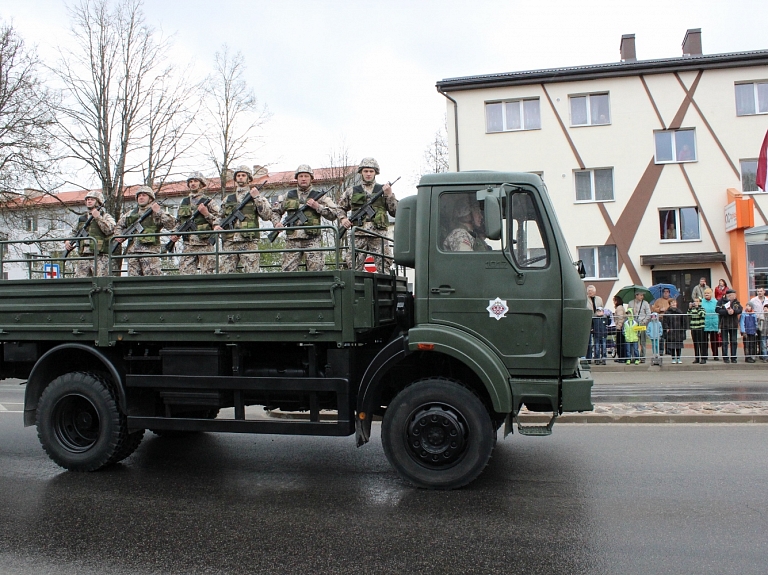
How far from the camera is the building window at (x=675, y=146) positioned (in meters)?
24.3

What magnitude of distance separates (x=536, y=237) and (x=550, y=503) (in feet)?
6.83

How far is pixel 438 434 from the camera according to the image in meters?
5.21

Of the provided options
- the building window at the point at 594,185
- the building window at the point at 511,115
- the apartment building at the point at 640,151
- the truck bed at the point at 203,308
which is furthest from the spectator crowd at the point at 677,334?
the building window at the point at 511,115

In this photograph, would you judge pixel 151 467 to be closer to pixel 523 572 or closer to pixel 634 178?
pixel 523 572

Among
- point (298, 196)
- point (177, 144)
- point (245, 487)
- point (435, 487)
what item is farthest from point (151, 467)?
point (177, 144)

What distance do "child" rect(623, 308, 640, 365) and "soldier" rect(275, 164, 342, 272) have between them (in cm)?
835

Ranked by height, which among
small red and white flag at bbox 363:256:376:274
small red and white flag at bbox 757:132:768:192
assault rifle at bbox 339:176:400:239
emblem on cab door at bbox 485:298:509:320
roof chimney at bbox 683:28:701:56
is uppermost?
roof chimney at bbox 683:28:701:56

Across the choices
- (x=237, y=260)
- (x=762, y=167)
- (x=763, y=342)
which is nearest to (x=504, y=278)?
(x=237, y=260)

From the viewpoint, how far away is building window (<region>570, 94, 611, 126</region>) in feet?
81.9

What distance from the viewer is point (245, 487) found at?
5.54m

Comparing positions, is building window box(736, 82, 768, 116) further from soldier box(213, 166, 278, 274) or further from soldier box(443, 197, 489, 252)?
soldier box(443, 197, 489, 252)

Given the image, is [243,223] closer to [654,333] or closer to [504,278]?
[504,278]

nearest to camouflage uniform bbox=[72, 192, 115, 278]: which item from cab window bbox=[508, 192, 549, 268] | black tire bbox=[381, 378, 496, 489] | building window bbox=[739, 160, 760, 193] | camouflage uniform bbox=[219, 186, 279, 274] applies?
camouflage uniform bbox=[219, 186, 279, 274]

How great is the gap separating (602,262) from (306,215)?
19.2 m
